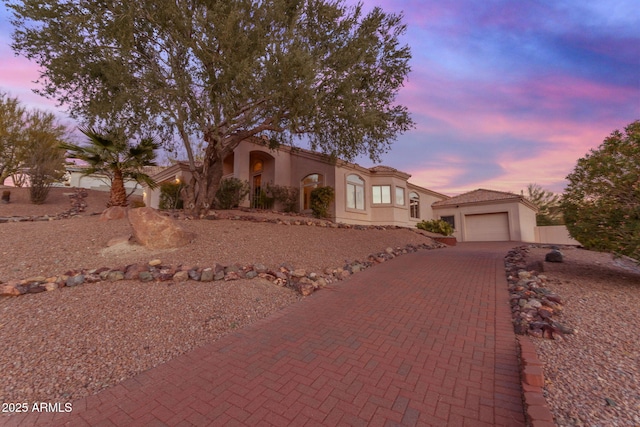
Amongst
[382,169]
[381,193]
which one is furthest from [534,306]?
[382,169]

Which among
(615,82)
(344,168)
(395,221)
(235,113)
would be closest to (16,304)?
(235,113)

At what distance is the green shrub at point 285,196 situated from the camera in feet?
53.7

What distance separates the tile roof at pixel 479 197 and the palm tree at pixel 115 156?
21.6 meters

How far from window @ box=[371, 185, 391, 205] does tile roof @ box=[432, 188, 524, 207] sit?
729 cm

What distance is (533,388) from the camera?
8.80 feet

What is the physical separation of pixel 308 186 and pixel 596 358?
15403 millimetres

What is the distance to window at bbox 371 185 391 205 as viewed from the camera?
19.4 m

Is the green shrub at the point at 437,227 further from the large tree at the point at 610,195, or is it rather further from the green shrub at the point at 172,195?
the green shrub at the point at 172,195

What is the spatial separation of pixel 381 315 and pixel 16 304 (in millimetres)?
6053

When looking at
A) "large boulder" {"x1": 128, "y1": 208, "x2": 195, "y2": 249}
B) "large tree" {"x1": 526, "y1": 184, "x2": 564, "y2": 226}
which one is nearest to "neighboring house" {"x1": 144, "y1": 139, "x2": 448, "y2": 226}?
"large boulder" {"x1": 128, "y1": 208, "x2": 195, "y2": 249}

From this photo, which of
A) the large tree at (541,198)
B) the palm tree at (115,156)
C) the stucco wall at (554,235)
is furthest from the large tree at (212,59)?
the large tree at (541,198)

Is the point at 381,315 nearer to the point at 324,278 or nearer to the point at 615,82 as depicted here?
→ the point at 324,278

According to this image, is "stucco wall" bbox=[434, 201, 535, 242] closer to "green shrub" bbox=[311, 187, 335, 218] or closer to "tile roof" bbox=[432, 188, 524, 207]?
"tile roof" bbox=[432, 188, 524, 207]

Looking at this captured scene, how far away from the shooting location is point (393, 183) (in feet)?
63.3
